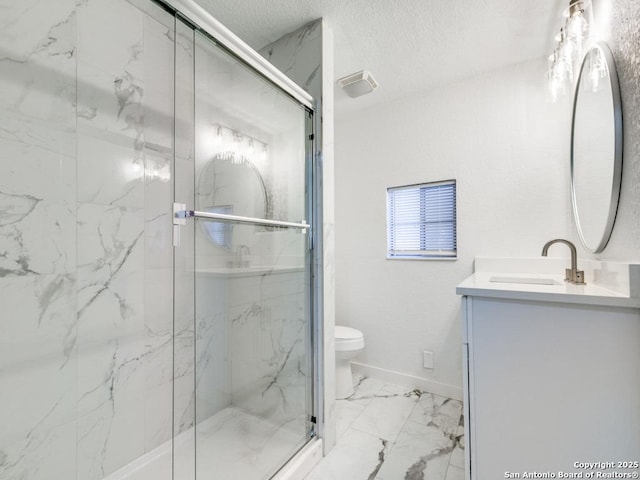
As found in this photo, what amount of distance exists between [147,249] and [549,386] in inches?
69.5

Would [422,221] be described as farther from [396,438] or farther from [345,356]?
[396,438]

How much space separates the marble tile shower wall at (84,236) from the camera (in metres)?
1.05

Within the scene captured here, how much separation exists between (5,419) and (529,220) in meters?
2.77

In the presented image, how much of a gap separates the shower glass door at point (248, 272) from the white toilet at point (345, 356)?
1.79ft

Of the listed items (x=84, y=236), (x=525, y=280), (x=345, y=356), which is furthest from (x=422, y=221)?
(x=84, y=236)

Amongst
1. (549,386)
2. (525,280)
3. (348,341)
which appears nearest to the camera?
(549,386)

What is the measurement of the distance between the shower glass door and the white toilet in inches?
21.5

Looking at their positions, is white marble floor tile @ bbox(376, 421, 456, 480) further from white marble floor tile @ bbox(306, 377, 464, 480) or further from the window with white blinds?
the window with white blinds

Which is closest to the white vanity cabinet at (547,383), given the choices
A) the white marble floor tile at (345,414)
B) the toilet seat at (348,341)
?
the white marble floor tile at (345,414)

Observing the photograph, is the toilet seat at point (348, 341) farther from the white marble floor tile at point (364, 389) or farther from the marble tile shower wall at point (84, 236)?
the marble tile shower wall at point (84, 236)

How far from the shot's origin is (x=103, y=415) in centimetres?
127

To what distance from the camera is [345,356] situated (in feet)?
7.02

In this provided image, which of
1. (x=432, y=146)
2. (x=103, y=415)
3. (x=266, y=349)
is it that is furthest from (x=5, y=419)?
(x=432, y=146)

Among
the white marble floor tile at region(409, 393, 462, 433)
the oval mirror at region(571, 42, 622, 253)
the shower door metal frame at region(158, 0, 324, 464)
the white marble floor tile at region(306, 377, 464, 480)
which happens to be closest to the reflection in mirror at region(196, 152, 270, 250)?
the shower door metal frame at region(158, 0, 324, 464)
